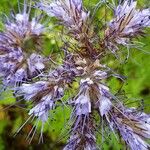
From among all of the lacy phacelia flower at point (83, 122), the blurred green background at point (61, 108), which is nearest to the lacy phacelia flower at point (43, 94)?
the lacy phacelia flower at point (83, 122)

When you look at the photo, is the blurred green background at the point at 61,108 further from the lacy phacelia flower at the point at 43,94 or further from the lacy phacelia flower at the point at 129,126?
the lacy phacelia flower at the point at 43,94

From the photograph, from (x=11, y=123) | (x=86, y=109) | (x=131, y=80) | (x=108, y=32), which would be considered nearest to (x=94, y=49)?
(x=108, y=32)

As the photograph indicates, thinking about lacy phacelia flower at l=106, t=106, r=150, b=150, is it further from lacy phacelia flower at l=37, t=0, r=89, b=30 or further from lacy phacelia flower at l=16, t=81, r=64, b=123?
lacy phacelia flower at l=37, t=0, r=89, b=30

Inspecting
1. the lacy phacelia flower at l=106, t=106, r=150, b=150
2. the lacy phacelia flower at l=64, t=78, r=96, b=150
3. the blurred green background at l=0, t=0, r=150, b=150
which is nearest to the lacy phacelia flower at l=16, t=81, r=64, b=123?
the lacy phacelia flower at l=64, t=78, r=96, b=150

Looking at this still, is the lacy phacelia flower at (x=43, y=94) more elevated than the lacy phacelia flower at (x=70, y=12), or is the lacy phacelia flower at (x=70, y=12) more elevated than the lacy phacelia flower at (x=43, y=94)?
the lacy phacelia flower at (x=70, y=12)

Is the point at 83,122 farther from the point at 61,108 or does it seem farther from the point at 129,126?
the point at 61,108

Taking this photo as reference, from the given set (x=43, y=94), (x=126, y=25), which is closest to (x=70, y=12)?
(x=126, y=25)

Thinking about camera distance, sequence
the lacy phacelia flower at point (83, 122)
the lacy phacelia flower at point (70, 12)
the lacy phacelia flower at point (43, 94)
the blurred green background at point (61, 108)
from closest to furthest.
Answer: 1. the lacy phacelia flower at point (83, 122)
2. the lacy phacelia flower at point (43, 94)
3. the lacy phacelia flower at point (70, 12)
4. the blurred green background at point (61, 108)
